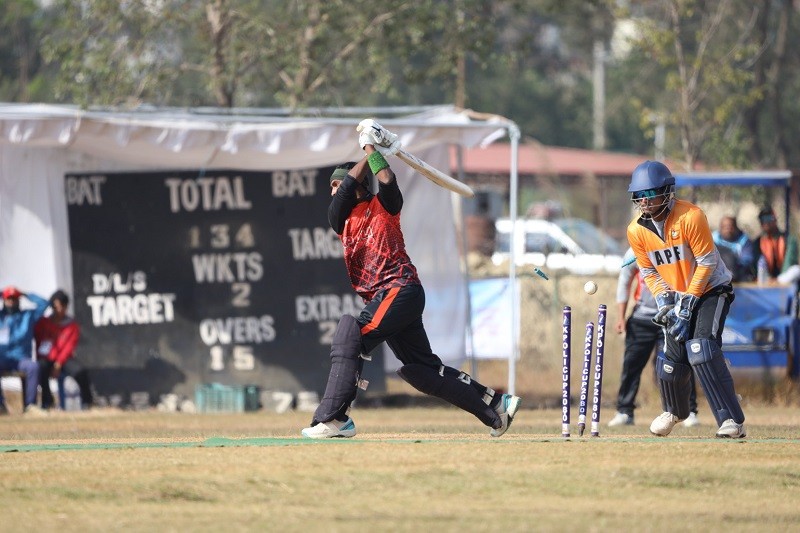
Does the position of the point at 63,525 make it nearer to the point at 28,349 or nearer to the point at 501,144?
the point at 28,349

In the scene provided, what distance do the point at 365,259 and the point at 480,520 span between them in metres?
2.75

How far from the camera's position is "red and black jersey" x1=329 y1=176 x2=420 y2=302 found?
1017cm

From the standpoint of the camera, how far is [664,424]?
11039 millimetres

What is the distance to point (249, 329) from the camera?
60.1 feet

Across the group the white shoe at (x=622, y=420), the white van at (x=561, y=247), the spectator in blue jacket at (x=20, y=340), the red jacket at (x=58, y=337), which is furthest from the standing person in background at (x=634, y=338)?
the white van at (x=561, y=247)

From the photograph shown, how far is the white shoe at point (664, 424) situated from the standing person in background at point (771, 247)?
8.33m

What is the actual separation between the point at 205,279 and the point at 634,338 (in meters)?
5.62

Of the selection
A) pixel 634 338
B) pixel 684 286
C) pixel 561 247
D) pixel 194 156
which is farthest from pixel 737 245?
pixel 561 247

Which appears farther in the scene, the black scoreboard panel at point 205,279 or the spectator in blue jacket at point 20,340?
the black scoreboard panel at point 205,279

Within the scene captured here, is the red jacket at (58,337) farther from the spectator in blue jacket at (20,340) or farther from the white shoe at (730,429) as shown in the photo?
the white shoe at (730,429)

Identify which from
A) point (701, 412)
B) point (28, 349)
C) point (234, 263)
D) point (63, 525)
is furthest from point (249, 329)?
point (63, 525)

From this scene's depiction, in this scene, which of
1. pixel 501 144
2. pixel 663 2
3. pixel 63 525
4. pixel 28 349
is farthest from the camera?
pixel 501 144

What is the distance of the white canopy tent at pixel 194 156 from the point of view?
651 inches

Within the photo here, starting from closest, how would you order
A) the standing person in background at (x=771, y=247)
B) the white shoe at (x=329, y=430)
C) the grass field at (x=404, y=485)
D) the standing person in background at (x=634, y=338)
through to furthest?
the grass field at (x=404, y=485)
the white shoe at (x=329, y=430)
the standing person in background at (x=634, y=338)
the standing person in background at (x=771, y=247)
